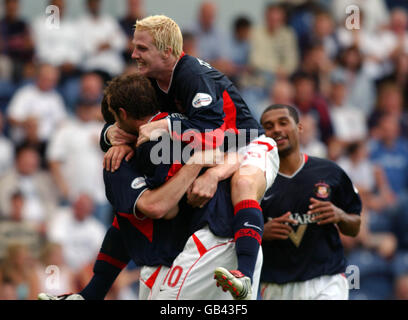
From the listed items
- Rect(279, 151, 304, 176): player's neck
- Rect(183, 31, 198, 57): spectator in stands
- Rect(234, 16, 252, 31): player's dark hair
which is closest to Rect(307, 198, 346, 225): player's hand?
Rect(279, 151, 304, 176): player's neck

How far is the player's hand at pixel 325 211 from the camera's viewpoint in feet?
17.3

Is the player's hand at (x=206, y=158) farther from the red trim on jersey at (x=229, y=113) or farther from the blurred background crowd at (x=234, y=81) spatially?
the blurred background crowd at (x=234, y=81)

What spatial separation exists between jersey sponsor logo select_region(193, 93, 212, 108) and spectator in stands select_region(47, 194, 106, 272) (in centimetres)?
428

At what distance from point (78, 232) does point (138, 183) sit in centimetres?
415

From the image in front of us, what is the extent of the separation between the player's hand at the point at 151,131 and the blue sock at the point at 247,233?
63cm

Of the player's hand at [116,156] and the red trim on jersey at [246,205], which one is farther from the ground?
the player's hand at [116,156]

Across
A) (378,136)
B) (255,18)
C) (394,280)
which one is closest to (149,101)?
(394,280)

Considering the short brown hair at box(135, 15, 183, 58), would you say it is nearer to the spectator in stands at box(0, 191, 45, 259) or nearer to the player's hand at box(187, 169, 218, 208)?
the player's hand at box(187, 169, 218, 208)

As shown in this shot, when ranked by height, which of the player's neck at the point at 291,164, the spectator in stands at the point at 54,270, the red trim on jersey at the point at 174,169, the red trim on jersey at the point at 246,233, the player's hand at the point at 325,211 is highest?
the red trim on jersey at the point at 174,169

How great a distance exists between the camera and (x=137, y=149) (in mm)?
4469

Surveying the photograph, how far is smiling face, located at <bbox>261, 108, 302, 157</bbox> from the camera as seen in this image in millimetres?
5420

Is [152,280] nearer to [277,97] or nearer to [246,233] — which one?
[246,233]

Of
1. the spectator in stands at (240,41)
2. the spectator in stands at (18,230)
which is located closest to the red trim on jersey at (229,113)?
the spectator in stands at (18,230)
